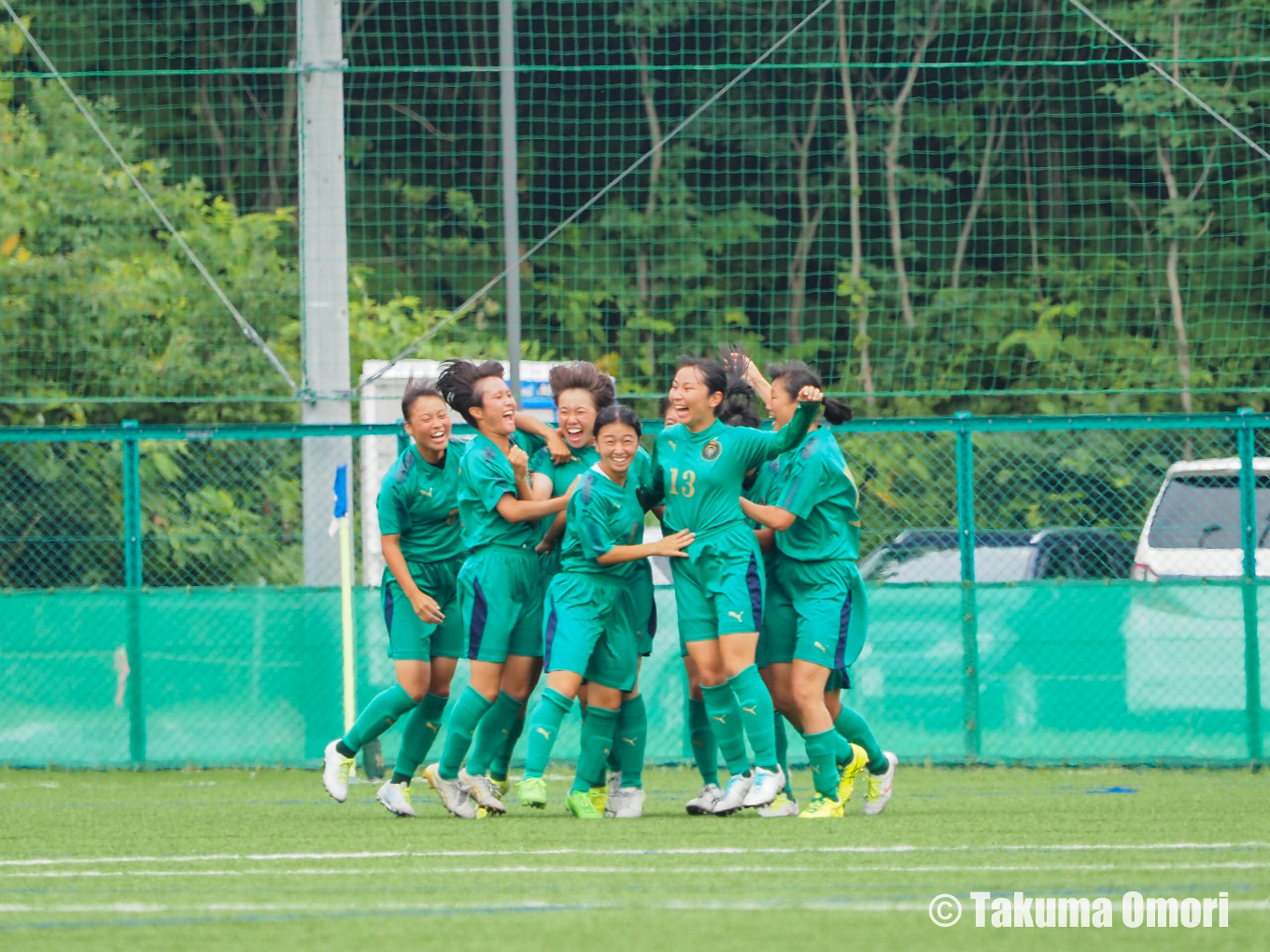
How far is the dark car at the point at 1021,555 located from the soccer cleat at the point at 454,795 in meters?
5.48

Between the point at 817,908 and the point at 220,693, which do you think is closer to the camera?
the point at 817,908

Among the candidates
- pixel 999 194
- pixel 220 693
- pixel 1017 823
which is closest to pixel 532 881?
pixel 1017 823

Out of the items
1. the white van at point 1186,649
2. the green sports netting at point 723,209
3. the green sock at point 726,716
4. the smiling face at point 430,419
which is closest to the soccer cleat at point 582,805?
the green sock at point 726,716

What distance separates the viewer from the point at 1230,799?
27.2 ft

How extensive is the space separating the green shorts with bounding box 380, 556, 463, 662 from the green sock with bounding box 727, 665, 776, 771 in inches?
48.3

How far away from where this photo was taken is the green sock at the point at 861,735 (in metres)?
7.70

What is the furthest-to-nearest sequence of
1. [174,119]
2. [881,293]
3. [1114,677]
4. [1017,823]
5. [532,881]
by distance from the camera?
[174,119]
[881,293]
[1114,677]
[1017,823]
[532,881]

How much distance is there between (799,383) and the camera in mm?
7535

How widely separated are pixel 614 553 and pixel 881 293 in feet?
42.0

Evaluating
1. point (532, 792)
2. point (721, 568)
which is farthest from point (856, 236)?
point (532, 792)

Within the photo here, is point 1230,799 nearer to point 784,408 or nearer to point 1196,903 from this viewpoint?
point 784,408

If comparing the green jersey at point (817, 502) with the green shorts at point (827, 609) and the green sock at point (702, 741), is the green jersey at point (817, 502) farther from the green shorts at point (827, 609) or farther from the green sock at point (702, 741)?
the green sock at point (702, 741)

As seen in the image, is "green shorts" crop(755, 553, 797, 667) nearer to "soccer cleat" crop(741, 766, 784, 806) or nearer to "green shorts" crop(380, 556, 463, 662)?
"soccer cleat" crop(741, 766, 784, 806)

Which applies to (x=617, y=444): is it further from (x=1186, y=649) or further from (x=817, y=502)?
(x=1186, y=649)
